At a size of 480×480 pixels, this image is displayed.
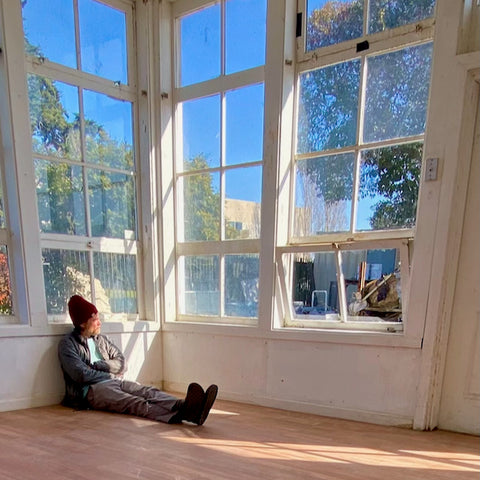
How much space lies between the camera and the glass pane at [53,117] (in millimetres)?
2666

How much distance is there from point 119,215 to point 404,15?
96.8 inches

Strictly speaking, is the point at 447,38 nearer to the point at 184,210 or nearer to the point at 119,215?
the point at 184,210

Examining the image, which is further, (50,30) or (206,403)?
(50,30)

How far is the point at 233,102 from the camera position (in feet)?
9.63

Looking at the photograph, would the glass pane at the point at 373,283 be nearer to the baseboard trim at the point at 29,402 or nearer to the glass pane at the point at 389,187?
the glass pane at the point at 389,187

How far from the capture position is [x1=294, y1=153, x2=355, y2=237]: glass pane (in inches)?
99.3

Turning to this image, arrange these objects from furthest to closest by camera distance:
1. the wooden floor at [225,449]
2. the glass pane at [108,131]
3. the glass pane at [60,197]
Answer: the glass pane at [108,131] → the glass pane at [60,197] → the wooden floor at [225,449]

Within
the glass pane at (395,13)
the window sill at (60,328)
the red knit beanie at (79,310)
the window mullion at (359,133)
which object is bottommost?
the window sill at (60,328)

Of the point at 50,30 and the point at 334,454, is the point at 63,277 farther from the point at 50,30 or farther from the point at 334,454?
the point at 334,454

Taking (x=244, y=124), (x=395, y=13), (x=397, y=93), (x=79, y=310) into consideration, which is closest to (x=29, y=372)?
(x=79, y=310)

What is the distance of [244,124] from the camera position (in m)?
2.88

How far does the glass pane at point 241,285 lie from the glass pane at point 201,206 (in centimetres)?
28

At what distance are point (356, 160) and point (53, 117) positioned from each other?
2195mm

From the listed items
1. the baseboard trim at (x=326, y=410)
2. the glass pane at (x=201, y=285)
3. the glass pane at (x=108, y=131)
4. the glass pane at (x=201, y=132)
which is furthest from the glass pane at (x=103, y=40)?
the baseboard trim at (x=326, y=410)
